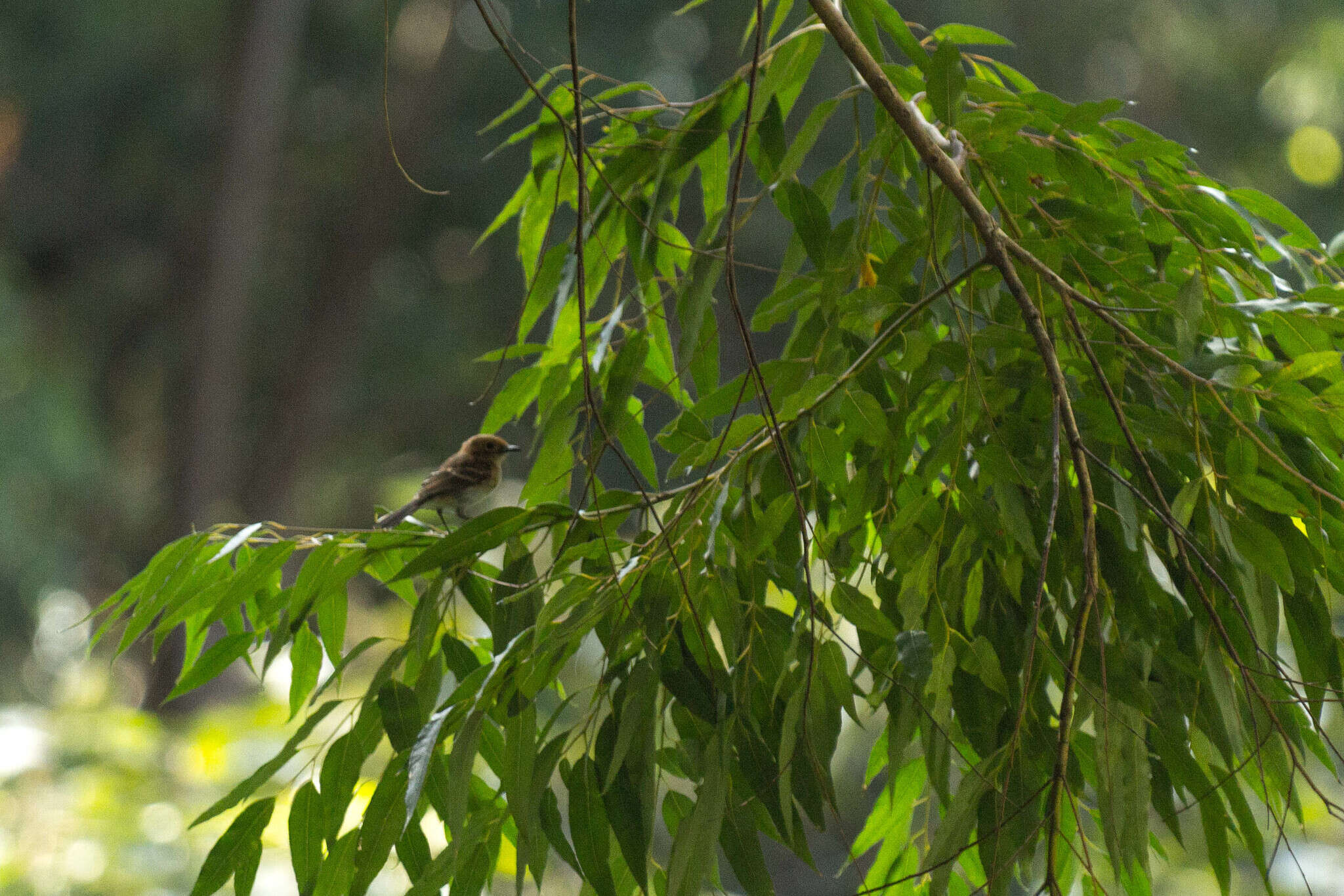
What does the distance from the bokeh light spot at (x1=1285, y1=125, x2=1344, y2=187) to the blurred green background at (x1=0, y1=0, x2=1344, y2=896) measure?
2cm

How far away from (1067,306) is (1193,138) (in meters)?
7.58

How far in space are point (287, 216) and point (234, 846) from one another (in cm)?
748

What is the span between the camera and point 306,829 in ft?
4.00

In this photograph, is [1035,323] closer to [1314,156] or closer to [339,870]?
[339,870]

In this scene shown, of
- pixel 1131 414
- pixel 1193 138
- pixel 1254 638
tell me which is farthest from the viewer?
pixel 1193 138

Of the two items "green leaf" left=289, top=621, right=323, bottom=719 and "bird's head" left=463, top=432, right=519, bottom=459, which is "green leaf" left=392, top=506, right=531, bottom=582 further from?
"bird's head" left=463, top=432, right=519, bottom=459

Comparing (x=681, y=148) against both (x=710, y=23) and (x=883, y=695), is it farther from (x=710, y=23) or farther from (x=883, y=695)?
(x=710, y=23)

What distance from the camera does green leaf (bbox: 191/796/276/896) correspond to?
1.17 m

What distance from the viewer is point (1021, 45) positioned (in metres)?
7.50

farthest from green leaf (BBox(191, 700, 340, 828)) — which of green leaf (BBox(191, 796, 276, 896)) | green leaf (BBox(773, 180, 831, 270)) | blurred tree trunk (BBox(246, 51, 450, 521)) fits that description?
blurred tree trunk (BBox(246, 51, 450, 521))

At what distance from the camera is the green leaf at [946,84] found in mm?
1088

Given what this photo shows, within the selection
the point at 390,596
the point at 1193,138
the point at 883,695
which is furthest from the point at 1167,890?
the point at 883,695

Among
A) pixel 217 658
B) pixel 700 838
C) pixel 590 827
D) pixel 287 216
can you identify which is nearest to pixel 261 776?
pixel 217 658

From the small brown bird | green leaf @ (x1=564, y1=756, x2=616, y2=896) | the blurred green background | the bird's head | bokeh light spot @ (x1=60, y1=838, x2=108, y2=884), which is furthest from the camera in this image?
the blurred green background
